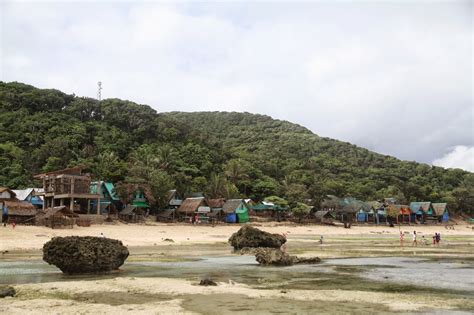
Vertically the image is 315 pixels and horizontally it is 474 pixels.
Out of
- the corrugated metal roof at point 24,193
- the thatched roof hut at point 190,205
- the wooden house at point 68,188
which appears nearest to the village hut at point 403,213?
the thatched roof hut at point 190,205

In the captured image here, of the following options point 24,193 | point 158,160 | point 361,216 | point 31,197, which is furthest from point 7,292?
point 361,216

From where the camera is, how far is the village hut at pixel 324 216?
9038 cm

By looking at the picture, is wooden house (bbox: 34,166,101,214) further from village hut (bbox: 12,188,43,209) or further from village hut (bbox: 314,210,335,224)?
village hut (bbox: 314,210,335,224)

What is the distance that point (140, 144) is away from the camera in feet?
346

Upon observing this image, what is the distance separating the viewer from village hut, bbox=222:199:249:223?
79.1m

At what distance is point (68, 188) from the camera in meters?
60.7

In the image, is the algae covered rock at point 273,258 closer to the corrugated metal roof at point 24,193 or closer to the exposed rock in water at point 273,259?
the exposed rock in water at point 273,259

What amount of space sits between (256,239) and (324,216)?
60.9 metres

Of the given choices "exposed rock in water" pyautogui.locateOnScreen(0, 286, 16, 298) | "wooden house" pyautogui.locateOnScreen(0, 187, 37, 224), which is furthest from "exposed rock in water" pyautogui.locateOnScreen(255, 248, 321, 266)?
"wooden house" pyautogui.locateOnScreen(0, 187, 37, 224)

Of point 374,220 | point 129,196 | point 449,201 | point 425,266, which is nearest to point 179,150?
point 129,196

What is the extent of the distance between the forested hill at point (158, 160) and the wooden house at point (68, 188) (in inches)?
476

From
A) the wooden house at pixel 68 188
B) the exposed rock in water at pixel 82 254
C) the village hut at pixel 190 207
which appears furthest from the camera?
the village hut at pixel 190 207

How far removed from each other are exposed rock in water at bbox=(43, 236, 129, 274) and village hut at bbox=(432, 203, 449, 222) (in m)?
106

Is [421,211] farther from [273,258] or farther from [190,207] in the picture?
[273,258]
